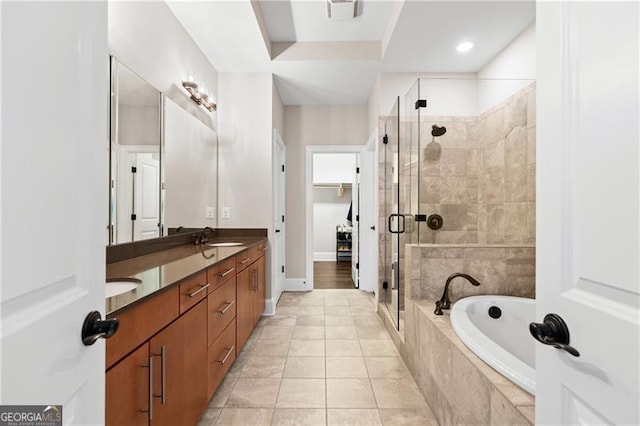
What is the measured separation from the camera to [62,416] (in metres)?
0.54

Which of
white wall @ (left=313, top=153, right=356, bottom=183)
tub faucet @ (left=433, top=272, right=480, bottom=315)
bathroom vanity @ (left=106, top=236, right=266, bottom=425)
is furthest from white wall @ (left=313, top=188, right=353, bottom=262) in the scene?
tub faucet @ (left=433, top=272, right=480, bottom=315)

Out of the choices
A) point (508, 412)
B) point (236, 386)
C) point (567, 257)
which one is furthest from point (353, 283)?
point (567, 257)

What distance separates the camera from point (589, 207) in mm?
565

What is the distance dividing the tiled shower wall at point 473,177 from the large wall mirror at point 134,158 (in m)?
2.16

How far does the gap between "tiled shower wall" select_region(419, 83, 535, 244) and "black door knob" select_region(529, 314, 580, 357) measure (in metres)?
1.95

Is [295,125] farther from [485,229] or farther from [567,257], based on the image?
[567,257]

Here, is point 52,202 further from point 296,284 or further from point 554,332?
point 296,284

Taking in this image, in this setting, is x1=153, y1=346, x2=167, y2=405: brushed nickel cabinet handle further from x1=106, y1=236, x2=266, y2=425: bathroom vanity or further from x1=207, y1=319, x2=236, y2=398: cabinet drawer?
x1=207, y1=319, x2=236, y2=398: cabinet drawer

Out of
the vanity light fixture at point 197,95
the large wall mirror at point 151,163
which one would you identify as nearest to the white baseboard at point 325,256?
the large wall mirror at point 151,163

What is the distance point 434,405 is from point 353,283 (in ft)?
10.1

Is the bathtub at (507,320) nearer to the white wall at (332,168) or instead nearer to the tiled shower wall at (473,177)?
the tiled shower wall at (473,177)

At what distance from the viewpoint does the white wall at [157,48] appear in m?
1.76

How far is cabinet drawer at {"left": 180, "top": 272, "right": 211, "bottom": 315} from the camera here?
1328mm

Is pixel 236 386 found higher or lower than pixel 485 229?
lower
